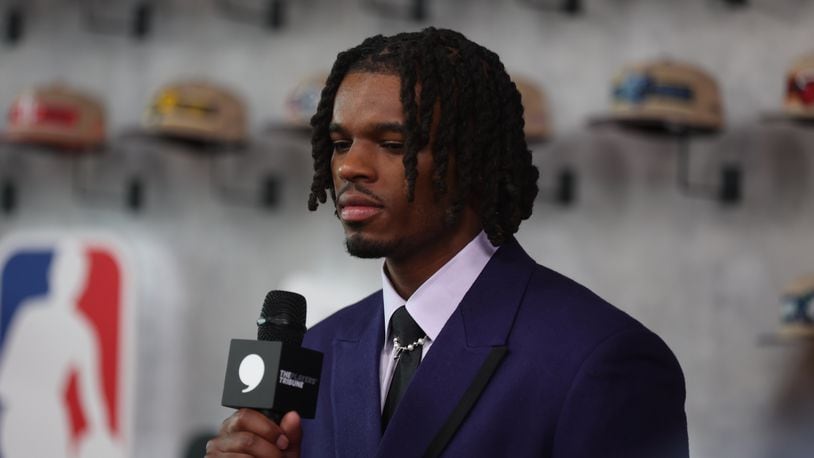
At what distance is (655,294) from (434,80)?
297 cm

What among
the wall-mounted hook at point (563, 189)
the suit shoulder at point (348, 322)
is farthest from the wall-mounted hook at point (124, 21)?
the suit shoulder at point (348, 322)

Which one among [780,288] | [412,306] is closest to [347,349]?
[412,306]

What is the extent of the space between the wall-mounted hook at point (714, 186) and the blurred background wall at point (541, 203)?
30 millimetres

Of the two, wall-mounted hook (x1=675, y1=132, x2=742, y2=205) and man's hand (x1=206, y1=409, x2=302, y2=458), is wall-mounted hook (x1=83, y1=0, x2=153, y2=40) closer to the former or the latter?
wall-mounted hook (x1=675, y1=132, x2=742, y2=205)

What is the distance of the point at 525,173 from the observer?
58.1 inches

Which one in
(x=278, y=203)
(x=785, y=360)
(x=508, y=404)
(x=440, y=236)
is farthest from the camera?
(x=278, y=203)

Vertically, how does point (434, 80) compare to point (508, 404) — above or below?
above

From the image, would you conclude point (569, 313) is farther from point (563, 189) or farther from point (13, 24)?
point (13, 24)

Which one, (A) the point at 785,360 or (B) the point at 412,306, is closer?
(B) the point at 412,306

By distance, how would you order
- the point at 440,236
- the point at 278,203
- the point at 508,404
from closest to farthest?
1. the point at 508,404
2. the point at 440,236
3. the point at 278,203

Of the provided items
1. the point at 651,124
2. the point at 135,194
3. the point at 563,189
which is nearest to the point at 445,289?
the point at 651,124

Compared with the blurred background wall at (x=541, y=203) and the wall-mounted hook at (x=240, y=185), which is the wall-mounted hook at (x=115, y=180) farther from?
the wall-mounted hook at (x=240, y=185)

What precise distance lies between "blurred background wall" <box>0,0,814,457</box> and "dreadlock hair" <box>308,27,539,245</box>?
2.77 metres

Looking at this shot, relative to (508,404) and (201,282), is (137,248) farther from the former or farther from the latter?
(508,404)
